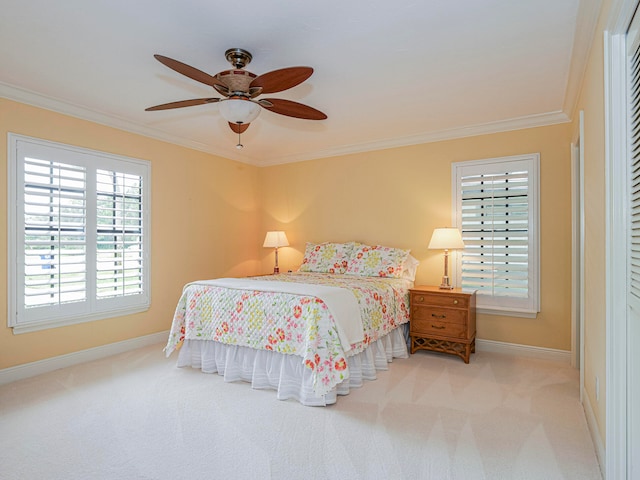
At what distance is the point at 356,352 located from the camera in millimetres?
3102

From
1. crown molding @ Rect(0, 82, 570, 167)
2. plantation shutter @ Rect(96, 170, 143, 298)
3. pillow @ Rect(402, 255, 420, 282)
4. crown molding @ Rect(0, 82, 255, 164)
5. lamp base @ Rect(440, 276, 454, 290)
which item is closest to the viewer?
crown molding @ Rect(0, 82, 255, 164)

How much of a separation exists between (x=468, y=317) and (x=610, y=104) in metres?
2.44

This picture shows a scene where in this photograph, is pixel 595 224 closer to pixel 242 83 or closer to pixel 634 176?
pixel 634 176

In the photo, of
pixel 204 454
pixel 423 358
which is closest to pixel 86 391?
pixel 204 454

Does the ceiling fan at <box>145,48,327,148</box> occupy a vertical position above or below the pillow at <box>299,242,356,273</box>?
above

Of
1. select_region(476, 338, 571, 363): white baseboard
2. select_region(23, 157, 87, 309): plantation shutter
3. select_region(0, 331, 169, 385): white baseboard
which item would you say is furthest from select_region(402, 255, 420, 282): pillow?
select_region(23, 157, 87, 309): plantation shutter

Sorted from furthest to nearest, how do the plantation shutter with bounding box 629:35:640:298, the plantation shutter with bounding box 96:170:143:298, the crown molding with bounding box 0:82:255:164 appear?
the plantation shutter with bounding box 96:170:143:298
the crown molding with bounding box 0:82:255:164
the plantation shutter with bounding box 629:35:640:298

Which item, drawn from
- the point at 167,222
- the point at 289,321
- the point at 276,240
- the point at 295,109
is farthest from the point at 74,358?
the point at 295,109

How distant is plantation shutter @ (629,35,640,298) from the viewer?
1455mm

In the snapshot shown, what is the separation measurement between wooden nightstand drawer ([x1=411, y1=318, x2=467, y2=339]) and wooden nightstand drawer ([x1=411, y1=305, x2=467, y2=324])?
0.09 ft

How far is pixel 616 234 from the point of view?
5.56 feet

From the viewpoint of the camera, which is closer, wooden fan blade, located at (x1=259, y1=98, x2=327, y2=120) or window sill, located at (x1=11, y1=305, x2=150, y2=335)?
wooden fan blade, located at (x1=259, y1=98, x2=327, y2=120)

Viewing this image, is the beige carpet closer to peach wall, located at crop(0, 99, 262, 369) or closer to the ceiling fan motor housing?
peach wall, located at crop(0, 99, 262, 369)

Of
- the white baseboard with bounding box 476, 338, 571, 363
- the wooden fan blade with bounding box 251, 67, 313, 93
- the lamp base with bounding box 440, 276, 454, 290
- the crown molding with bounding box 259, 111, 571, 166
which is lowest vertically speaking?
the white baseboard with bounding box 476, 338, 571, 363
